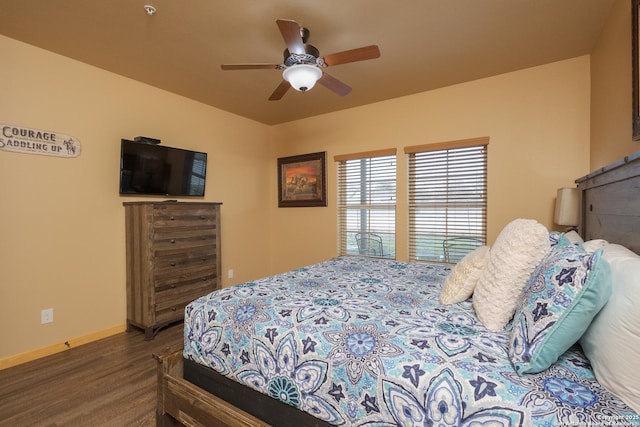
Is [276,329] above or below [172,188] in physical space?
below

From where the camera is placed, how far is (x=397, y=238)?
359 centimetres

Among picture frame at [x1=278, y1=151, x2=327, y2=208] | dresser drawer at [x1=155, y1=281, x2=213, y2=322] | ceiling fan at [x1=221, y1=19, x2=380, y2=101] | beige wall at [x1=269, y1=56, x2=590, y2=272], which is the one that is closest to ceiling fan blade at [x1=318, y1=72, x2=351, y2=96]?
ceiling fan at [x1=221, y1=19, x2=380, y2=101]

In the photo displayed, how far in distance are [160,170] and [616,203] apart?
3.73m

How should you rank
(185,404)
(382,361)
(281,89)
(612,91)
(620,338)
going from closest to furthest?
(620,338) → (382,361) → (185,404) → (612,91) → (281,89)

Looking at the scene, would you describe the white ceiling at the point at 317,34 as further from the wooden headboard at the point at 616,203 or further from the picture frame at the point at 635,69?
the wooden headboard at the point at 616,203

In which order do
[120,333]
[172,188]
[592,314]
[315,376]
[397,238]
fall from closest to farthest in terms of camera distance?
[592,314] < [315,376] < [120,333] < [172,188] < [397,238]

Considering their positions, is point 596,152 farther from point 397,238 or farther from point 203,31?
point 203,31

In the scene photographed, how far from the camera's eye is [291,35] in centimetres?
175

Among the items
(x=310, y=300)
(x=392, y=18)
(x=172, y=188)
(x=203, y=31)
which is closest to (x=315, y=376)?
(x=310, y=300)

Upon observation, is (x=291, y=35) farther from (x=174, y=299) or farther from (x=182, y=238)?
(x=174, y=299)

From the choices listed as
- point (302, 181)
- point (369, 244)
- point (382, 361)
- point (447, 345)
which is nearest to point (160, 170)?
point (302, 181)

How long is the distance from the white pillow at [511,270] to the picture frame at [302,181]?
9.78 feet

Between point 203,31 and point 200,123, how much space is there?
1.62 m

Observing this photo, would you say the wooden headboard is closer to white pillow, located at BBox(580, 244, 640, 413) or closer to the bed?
the bed
